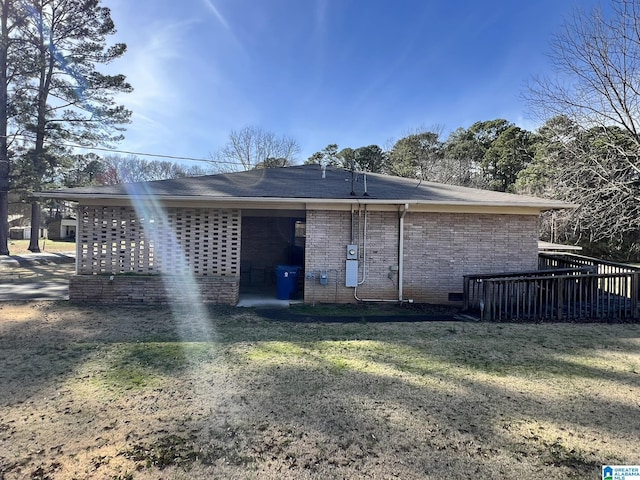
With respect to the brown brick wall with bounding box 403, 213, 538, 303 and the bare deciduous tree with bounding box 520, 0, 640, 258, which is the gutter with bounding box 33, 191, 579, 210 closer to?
the brown brick wall with bounding box 403, 213, 538, 303

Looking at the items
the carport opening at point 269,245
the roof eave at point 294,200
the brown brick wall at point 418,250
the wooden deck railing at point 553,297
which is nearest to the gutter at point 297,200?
the roof eave at point 294,200

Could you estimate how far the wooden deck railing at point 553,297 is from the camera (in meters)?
7.28

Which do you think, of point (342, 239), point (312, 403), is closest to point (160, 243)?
point (342, 239)

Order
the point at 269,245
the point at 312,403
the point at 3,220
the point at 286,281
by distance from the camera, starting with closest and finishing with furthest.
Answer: the point at 312,403 < the point at 286,281 < the point at 269,245 < the point at 3,220

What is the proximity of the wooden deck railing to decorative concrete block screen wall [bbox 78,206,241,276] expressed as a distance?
5.57 m

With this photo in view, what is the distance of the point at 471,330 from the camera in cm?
642

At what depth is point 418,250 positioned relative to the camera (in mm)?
8703

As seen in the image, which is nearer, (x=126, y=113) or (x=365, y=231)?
(x=365, y=231)

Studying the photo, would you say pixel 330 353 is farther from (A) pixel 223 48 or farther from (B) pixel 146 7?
(A) pixel 223 48

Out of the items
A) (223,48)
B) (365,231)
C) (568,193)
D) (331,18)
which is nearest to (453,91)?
(568,193)

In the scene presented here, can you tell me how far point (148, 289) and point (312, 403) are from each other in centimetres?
598

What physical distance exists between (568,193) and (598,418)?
15.6 m

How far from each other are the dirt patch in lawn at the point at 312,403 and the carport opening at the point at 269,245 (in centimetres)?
606

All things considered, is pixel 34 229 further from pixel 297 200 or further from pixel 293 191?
pixel 297 200
